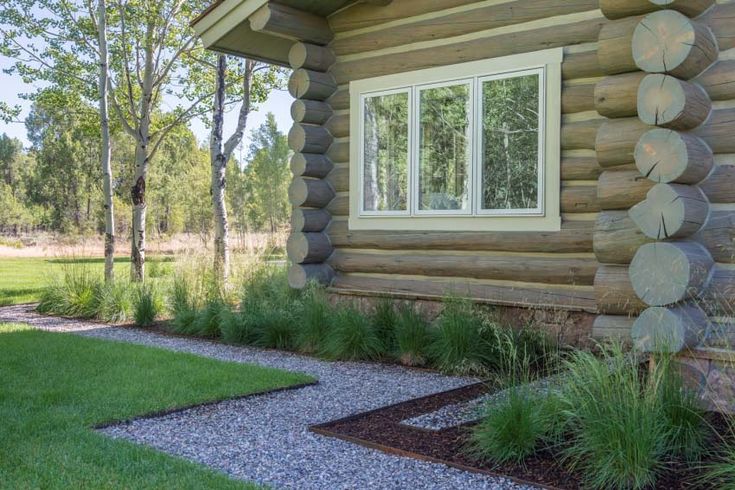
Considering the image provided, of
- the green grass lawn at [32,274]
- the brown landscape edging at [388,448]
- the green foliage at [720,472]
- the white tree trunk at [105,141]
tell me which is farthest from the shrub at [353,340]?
the green grass lawn at [32,274]

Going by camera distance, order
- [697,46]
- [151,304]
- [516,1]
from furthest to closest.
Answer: [151,304] < [516,1] < [697,46]

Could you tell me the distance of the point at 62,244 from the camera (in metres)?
12.6

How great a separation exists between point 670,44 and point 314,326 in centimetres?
434

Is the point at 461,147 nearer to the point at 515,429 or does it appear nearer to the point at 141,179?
the point at 515,429

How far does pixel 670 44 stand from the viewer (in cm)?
476

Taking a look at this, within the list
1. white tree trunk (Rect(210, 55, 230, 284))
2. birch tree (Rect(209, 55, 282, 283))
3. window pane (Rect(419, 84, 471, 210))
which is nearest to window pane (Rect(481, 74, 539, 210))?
window pane (Rect(419, 84, 471, 210))

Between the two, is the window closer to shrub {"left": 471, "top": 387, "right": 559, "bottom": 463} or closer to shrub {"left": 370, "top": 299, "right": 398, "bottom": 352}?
shrub {"left": 370, "top": 299, "right": 398, "bottom": 352}

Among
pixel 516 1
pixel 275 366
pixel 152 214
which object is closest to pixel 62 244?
pixel 275 366

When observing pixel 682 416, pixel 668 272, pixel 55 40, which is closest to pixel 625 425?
pixel 682 416

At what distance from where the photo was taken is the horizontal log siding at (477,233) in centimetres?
639

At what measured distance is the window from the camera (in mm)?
6613

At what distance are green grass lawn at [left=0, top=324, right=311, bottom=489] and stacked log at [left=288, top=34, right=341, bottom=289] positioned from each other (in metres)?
2.04

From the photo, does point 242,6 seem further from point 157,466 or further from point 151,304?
point 157,466

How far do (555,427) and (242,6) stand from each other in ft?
19.4
